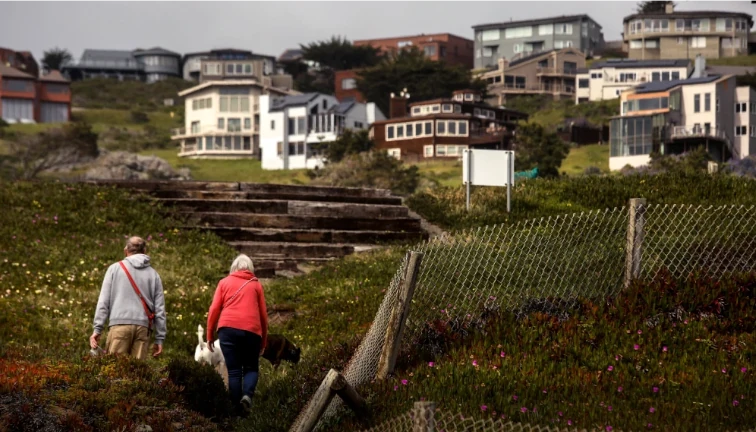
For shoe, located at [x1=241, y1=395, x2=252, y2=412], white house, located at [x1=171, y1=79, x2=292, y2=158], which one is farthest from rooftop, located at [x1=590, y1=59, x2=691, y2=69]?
shoe, located at [x1=241, y1=395, x2=252, y2=412]

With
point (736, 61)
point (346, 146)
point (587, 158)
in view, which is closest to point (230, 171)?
point (346, 146)

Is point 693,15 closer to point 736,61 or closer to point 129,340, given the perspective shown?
point 736,61

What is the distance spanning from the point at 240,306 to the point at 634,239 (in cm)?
422

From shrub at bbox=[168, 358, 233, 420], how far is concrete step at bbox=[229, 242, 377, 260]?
38.8ft

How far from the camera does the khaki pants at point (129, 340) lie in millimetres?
12094

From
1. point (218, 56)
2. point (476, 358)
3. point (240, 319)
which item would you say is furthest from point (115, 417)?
point (218, 56)

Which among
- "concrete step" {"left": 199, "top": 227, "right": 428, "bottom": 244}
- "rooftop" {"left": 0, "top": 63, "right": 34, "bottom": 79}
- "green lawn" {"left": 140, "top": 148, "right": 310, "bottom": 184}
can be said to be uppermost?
"rooftop" {"left": 0, "top": 63, "right": 34, "bottom": 79}

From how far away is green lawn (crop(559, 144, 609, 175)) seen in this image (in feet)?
273

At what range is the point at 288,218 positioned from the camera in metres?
24.3

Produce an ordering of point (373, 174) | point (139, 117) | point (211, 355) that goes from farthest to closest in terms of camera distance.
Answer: point (139, 117), point (373, 174), point (211, 355)

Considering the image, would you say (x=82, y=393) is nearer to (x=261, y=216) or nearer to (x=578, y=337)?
(x=578, y=337)

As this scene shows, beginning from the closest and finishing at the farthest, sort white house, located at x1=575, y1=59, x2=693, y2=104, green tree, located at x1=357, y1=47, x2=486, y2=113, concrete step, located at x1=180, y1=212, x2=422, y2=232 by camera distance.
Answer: concrete step, located at x1=180, y1=212, x2=422, y2=232
green tree, located at x1=357, y1=47, x2=486, y2=113
white house, located at x1=575, y1=59, x2=693, y2=104

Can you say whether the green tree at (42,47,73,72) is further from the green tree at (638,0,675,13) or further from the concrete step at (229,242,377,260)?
the concrete step at (229,242,377,260)

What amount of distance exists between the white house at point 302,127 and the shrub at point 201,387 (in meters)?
88.5
